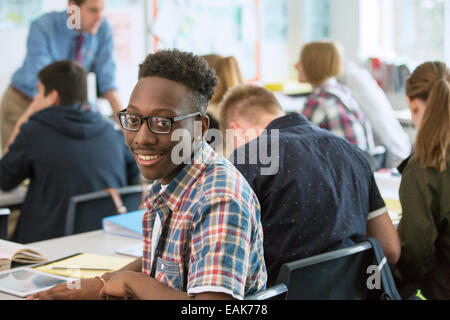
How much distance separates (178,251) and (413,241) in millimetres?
1168

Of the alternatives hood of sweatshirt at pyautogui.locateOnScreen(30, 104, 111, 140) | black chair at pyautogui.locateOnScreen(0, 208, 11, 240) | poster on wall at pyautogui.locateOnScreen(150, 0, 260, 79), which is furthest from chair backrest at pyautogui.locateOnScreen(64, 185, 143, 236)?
poster on wall at pyautogui.locateOnScreen(150, 0, 260, 79)

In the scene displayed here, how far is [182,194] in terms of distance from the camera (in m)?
1.23

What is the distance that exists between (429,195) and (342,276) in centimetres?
52

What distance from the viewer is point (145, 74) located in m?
1.27

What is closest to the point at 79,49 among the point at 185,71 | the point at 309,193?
the point at 309,193

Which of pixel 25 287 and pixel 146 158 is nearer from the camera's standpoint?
pixel 146 158

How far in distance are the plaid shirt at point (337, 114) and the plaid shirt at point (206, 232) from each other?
243 cm

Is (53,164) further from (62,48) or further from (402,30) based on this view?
(402,30)

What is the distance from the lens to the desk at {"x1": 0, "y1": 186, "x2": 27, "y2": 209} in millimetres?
2947

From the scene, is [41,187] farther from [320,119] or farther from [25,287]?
[320,119]

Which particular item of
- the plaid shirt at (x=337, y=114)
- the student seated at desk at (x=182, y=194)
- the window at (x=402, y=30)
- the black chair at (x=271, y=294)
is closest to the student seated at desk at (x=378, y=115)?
the plaid shirt at (x=337, y=114)

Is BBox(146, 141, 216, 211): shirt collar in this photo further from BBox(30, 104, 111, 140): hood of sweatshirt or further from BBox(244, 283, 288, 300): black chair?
BBox(30, 104, 111, 140): hood of sweatshirt

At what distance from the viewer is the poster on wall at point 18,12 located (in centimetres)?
440
